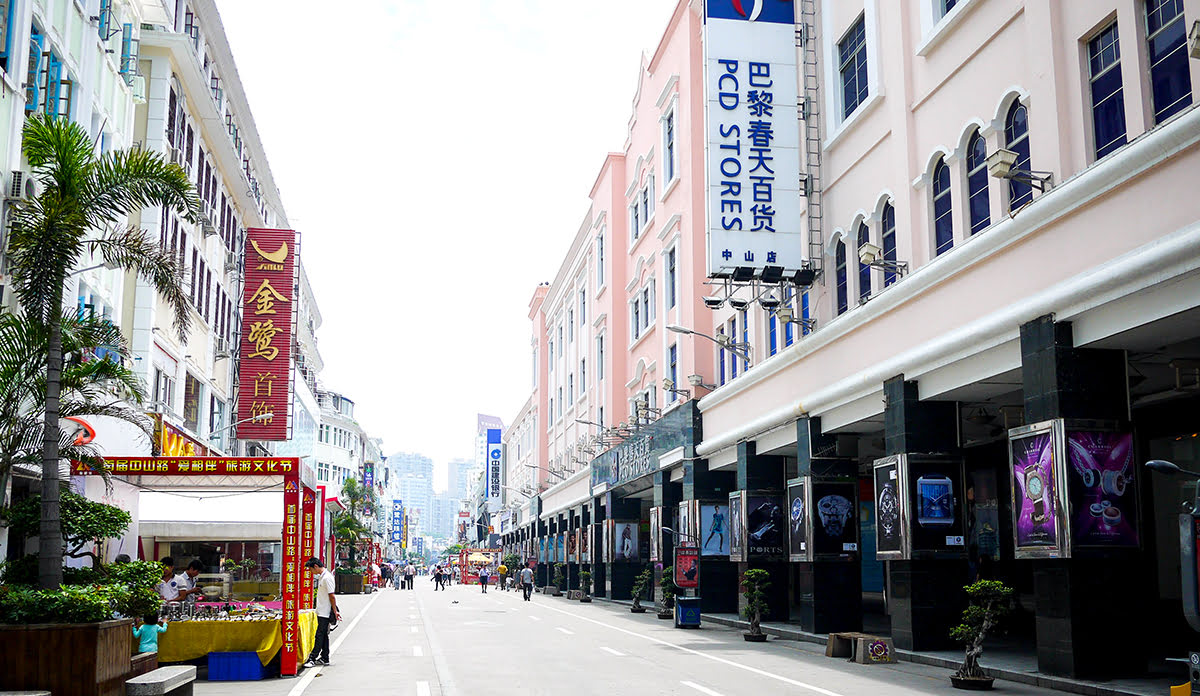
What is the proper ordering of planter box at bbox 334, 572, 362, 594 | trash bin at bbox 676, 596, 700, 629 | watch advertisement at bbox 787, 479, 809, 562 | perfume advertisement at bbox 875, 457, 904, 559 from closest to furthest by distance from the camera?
1. perfume advertisement at bbox 875, 457, 904, 559
2. watch advertisement at bbox 787, 479, 809, 562
3. trash bin at bbox 676, 596, 700, 629
4. planter box at bbox 334, 572, 362, 594

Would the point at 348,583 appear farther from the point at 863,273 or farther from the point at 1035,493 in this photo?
the point at 1035,493

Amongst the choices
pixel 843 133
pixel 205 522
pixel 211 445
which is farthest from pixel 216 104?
pixel 843 133

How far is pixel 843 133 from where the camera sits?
24203mm

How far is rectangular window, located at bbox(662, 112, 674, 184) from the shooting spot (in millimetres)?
38312

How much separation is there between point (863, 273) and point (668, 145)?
16.6m

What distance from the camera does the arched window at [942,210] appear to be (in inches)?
784

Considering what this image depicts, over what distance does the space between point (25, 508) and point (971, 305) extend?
47.2 feet

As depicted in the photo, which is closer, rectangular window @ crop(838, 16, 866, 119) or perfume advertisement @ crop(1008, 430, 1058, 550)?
perfume advertisement @ crop(1008, 430, 1058, 550)

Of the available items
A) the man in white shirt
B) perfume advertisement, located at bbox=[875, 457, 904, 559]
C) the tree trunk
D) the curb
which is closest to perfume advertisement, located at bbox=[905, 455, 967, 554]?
perfume advertisement, located at bbox=[875, 457, 904, 559]

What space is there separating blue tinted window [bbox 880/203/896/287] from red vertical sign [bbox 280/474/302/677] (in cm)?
1205

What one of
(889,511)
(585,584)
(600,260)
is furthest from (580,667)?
(600,260)

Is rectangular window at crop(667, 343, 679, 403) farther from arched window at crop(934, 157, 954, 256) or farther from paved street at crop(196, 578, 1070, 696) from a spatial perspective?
arched window at crop(934, 157, 954, 256)

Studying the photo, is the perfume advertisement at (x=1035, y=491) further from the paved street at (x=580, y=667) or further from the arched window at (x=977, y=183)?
the arched window at (x=977, y=183)

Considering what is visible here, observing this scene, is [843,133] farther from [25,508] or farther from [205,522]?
[25,508]
